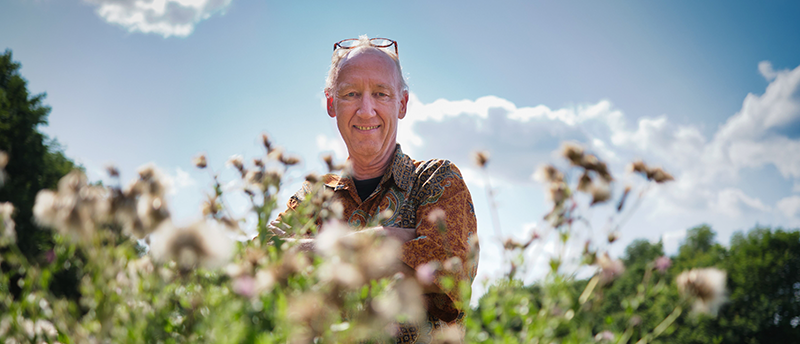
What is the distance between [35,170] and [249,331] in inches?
733

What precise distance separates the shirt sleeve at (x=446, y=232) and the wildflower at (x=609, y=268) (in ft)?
2.55

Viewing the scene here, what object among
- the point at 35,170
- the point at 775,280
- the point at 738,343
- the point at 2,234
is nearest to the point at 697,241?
the point at 775,280

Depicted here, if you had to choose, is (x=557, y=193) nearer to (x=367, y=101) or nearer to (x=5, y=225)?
(x=5, y=225)

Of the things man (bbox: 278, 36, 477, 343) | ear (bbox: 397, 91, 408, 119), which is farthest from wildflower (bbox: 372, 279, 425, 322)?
ear (bbox: 397, 91, 408, 119)

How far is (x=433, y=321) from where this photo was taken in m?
2.66

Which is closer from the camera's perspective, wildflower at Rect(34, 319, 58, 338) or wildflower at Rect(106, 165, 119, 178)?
wildflower at Rect(34, 319, 58, 338)

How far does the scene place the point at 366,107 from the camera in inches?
131

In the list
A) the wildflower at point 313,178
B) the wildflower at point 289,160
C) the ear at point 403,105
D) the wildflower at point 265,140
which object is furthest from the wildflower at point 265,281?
the ear at point 403,105

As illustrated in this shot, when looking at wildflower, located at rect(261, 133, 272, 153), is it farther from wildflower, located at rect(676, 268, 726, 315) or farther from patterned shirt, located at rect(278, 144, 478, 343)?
wildflower, located at rect(676, 268, 726, 315)

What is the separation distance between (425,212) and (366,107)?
37.4 inches

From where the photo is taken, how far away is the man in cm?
269

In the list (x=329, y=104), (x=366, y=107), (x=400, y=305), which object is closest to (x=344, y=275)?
(x=400, y=305)

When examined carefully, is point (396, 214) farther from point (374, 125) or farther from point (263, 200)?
point (263, 200)

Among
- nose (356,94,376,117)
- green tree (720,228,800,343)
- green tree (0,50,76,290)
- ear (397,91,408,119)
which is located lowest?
green tree (0,50,76,290)
